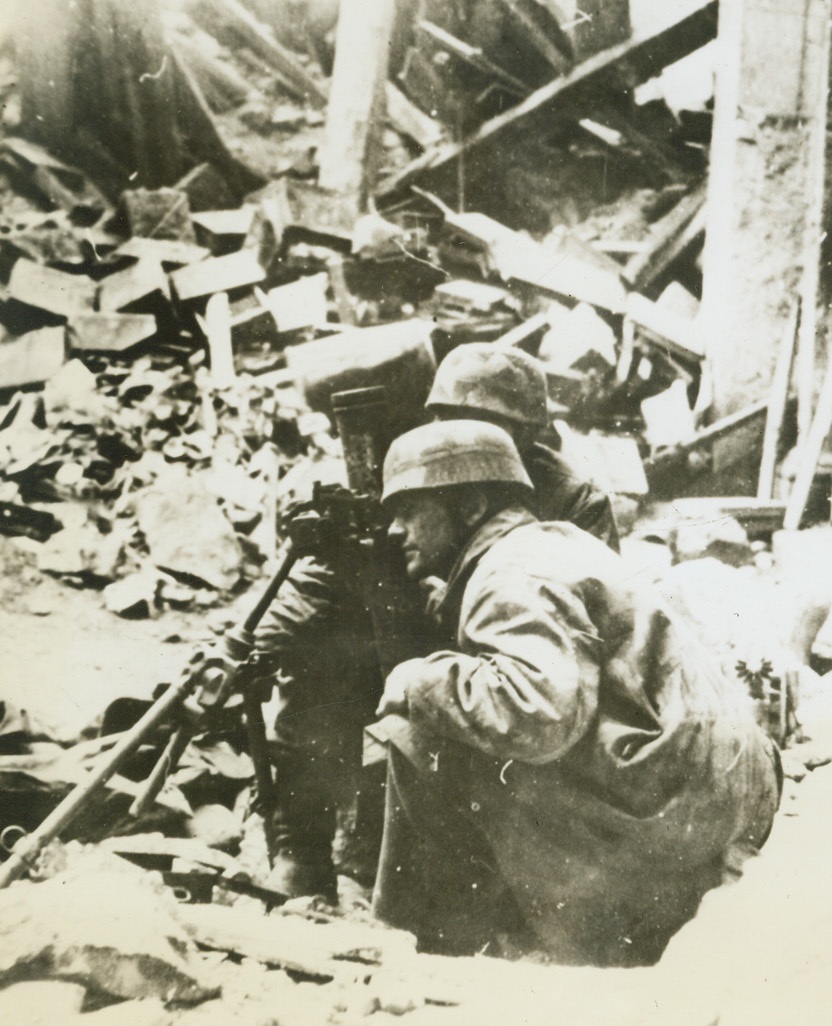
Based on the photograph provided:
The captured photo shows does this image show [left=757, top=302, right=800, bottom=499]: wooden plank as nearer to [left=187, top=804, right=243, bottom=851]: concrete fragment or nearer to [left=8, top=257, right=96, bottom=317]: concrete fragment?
[left=187, top=804, right=243, bottom=851]: concrete fragment

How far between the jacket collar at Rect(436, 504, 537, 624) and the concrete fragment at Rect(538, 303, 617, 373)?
500mm

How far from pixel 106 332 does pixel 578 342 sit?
132cm

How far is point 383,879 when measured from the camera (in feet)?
7.25

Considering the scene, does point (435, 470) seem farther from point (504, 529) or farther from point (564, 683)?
point (564, 683)

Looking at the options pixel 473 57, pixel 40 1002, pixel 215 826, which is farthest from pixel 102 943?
pixel 473 57

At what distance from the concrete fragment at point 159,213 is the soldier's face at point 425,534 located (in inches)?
37.8

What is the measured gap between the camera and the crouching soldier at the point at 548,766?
215 centimetres

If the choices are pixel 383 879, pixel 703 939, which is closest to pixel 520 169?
pixel 383 879

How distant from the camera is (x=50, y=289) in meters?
2.39

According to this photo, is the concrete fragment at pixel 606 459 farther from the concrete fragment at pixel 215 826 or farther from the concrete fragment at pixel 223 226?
the concrete fragment at pixel 215 826

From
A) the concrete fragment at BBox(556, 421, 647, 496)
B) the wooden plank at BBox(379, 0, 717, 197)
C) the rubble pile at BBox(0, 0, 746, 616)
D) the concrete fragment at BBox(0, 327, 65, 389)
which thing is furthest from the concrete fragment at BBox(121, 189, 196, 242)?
the concrete fragment at BBox(556, 421, 647, 496)

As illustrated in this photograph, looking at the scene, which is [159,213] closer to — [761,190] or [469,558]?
[469,558]

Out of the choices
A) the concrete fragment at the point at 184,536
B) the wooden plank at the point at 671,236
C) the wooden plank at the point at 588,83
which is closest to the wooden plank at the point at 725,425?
the wooden plank at the point at 671,236

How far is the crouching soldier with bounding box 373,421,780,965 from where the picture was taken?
2146mm
